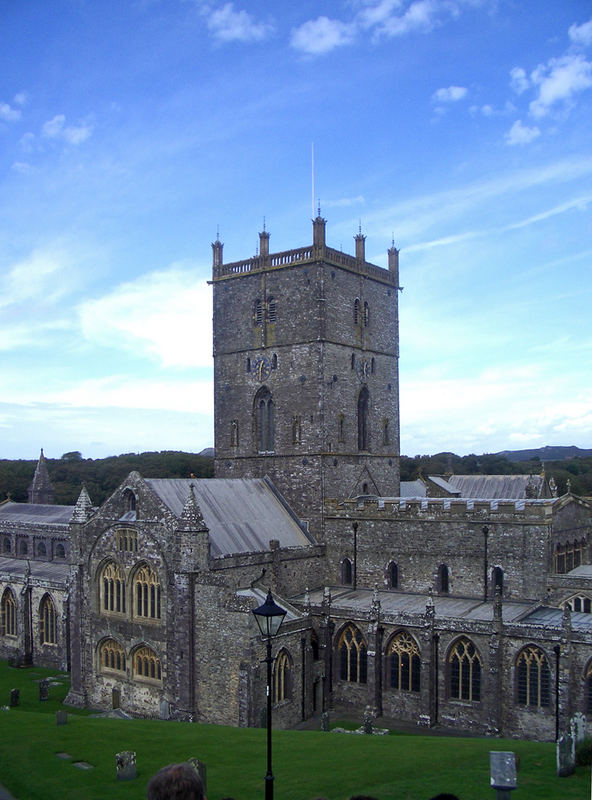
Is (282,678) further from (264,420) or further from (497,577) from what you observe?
(264,420)

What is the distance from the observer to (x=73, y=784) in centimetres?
2142

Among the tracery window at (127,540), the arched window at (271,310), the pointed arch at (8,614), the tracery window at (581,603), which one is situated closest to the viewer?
the tracery window at (581,603)

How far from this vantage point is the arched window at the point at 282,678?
1243 inches

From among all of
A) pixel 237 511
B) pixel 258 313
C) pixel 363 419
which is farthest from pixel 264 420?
pixel 237 511

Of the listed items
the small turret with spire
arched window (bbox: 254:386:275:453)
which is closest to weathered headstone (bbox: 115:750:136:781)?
arched window (bbox: 254:386:275:453)

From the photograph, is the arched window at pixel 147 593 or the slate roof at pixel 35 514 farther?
the slate roof at pixel 35 514

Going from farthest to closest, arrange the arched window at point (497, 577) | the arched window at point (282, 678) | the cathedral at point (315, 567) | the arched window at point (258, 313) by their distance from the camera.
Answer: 1. the arched window at point (258, 313)
2. the arched window at point (497, 577)
3. the arched window at point (282, 678)
4. the cathedral at point (315, 567)

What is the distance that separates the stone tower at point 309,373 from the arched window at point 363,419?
58mm

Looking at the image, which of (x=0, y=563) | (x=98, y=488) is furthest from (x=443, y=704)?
(x=98, y=488)

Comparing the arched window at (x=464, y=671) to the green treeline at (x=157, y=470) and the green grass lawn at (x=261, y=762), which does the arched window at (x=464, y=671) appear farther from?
the green treeline at (x=157, y=470)

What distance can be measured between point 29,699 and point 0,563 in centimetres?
2160

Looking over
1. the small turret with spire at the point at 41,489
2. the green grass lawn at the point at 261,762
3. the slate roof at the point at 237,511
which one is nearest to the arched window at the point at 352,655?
the slate roof at the point at 237,511

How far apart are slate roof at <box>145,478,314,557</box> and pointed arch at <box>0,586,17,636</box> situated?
64.4 feet

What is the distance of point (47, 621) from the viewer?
4634cm
